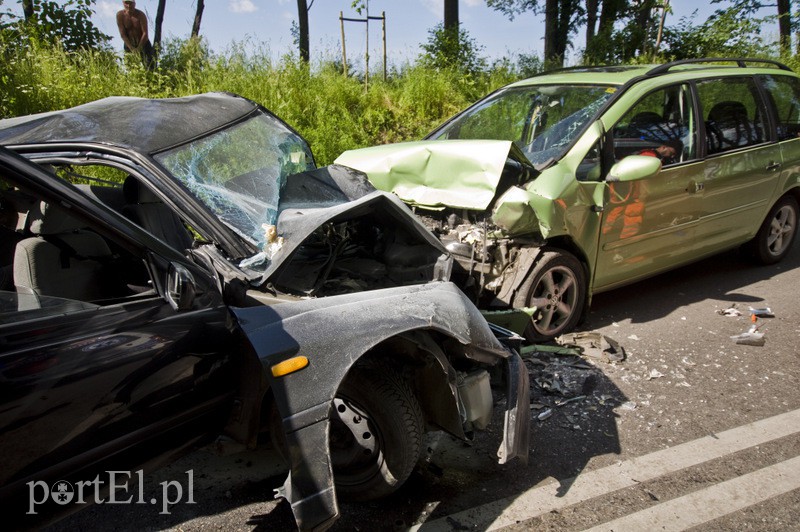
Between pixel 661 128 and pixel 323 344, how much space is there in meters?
3.77

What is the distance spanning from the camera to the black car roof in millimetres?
3371

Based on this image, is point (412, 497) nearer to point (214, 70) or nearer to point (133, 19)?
point (214, 70)

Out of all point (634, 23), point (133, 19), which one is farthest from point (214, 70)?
point (634, 23)

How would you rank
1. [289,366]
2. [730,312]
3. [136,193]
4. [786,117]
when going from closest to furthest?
[289,366] → [136,193] → [730,312] → [786,117]

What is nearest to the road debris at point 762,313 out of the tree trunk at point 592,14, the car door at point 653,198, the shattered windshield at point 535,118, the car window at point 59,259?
the car door at point 653,198

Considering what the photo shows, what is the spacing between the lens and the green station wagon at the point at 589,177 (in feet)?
13.7

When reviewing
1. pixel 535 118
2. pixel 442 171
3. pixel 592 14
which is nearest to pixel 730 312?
pixel 535 118

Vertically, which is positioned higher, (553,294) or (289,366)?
(289,366)

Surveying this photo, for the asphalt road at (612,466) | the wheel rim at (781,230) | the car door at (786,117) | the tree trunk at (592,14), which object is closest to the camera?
the asphalt road at (612,466)

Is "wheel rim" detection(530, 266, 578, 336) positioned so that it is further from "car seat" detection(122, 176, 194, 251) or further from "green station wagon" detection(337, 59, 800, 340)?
"car seat" detection(122, 176, 194, 251)

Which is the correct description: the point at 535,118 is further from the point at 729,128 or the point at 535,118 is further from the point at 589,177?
the point at 729,128

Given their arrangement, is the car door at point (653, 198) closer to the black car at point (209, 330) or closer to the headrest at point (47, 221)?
the black car at point (209, 330)

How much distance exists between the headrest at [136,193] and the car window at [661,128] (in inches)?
130

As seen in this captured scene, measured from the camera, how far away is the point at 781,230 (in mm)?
6262
